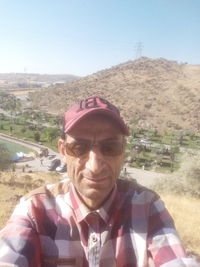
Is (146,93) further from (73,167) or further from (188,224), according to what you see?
(73,167)

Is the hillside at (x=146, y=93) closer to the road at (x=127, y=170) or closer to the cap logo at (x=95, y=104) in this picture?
the road at (x=127, y=170)

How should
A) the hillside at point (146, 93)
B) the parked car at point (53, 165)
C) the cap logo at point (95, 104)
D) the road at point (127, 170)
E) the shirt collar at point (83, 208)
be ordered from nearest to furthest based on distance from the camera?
1. the shirt collar at point (83, 208)
2. the cap logo at point (95, 104)
3. the road at point (127, 170)
4. the parked car at point (53, 165)
5. the hillside at point (146, 93)

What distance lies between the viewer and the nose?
6.06ft

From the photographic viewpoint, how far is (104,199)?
1.88 meters

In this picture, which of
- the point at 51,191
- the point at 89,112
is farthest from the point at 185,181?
the point at 89,112

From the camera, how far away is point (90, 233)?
1.80m

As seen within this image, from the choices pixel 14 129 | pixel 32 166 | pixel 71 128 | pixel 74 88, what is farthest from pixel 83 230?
pixel 74 88

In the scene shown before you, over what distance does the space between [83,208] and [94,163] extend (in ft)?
0.83

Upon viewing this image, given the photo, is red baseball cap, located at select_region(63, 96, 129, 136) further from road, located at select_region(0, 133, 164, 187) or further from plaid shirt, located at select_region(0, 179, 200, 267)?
road, located at select_region(0, 133, 164, 187)

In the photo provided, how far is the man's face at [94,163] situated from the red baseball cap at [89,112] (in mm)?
30

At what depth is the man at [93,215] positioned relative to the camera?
1.71 metres

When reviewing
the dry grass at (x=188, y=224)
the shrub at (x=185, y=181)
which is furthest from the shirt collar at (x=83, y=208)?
the shrub at (x=185, y=181)

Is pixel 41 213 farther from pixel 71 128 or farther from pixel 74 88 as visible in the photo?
pixel 74 88

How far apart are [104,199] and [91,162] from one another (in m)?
0.22
